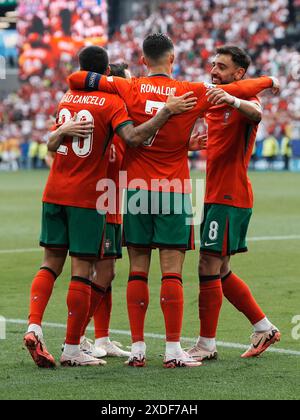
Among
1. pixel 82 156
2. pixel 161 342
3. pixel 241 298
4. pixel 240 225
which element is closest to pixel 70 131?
pixel 82 156

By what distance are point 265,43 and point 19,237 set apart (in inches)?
1123

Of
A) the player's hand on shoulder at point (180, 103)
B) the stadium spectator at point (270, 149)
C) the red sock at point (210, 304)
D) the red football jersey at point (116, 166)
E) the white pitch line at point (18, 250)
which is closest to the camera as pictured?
the player's hand on shoulder at point (180, 103)

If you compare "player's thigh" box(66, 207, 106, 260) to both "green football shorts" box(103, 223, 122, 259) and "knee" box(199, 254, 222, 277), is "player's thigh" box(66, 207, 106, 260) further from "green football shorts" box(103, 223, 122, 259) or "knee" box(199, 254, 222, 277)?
"knee" box(199, 254, 222, 277)

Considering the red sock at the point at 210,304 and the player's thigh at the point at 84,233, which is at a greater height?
the player's thigh at the point at 84,233

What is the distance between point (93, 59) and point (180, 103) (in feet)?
2.25

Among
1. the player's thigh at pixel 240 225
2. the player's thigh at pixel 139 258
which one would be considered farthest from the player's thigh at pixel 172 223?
the player's thigh at pixel 240 225

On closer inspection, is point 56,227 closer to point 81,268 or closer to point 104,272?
point 81,268

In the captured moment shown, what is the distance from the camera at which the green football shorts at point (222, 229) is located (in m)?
6.87

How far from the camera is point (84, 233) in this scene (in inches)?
259

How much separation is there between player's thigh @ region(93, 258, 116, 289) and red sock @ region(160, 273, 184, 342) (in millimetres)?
693

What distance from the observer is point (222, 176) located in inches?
275

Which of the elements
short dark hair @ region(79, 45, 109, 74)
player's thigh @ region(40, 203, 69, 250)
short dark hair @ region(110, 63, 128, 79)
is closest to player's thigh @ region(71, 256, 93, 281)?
player's thigh @ region(40, 203, 69, 250)

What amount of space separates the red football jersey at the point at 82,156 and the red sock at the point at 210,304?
0.94m

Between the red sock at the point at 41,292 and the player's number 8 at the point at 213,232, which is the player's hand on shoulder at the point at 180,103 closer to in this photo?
the player's number 8 at the point at 213,232
